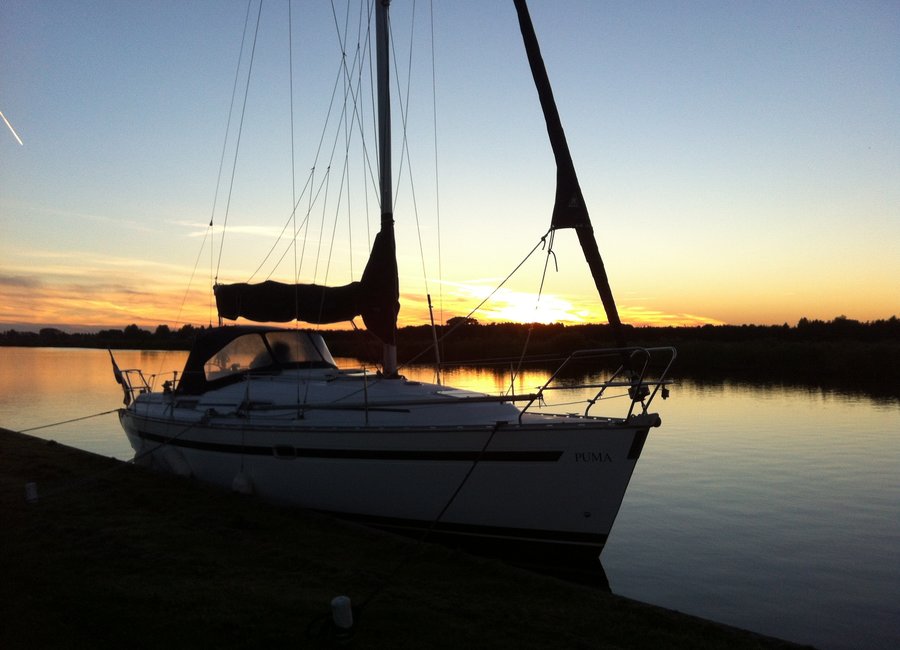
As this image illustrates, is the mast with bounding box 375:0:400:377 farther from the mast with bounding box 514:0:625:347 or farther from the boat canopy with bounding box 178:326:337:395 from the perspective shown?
the mast with bounding box 514:0:625:347

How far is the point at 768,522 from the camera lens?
1117 centimetres

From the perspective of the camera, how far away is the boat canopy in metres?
11.6

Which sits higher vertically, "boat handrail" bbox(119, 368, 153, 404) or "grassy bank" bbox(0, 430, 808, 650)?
"boat handrail" bbox(119, 368, 153, 404)

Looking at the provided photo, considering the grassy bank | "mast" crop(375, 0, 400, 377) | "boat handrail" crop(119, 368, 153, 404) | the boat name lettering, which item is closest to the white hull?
the boat name lettering

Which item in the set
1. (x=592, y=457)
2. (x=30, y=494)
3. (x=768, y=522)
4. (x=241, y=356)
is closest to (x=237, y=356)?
(x=241, y=356)

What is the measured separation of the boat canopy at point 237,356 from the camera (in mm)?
11609

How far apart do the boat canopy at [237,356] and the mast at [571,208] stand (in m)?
5.64

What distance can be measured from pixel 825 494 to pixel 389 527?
9176 millimetres

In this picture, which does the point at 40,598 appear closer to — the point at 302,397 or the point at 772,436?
the point at 302,397

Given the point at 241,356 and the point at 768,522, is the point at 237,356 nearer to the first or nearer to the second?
the point at 241,356

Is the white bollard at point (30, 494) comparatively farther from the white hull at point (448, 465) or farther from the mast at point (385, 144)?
the mast at point (385, 144)

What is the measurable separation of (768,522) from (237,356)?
9488 millimetres

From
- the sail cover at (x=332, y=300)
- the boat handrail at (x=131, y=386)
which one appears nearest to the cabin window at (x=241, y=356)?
the sail cover at (x=332, y=300)

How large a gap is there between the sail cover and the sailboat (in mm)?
23
